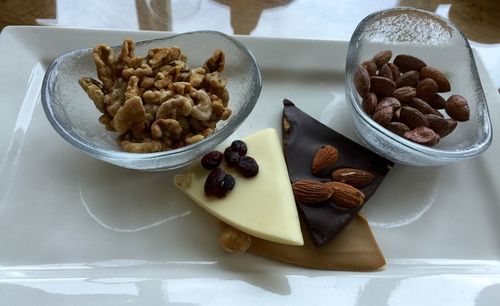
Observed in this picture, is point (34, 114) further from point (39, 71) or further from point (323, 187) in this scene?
point (323, 187)

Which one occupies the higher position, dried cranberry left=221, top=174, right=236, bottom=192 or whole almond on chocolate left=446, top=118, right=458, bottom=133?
whole almond on chocolate left=446, top=118, right=458, bottom=133

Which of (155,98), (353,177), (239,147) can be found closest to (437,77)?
(353,177)

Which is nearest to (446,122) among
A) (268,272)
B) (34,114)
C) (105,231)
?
(268,272)

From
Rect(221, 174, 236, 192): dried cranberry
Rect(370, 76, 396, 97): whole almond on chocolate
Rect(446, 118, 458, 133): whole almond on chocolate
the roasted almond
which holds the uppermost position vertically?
Rect(370, 76, 396, 97): whole almond on chocolate

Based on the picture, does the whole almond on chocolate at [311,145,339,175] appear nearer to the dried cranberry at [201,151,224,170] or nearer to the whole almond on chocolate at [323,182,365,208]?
the whole almond on chocolate at [323,182,365,208]

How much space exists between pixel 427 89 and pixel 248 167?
366 mm

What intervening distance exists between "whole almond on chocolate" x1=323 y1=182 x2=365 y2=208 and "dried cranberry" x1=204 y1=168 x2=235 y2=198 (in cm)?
16

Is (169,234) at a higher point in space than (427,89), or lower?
lower

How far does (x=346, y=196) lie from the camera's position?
718 mm

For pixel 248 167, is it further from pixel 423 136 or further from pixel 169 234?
pixel 423 136

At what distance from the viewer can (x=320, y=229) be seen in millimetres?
694

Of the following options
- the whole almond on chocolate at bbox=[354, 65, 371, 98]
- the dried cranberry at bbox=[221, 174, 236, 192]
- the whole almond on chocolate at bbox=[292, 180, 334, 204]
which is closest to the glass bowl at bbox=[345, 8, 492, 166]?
the whole almond on chocolate at bbox=[354, 65, 371, 98]

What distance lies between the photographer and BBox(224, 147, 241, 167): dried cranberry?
0.73m

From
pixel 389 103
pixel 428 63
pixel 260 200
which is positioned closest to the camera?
pixel 260 200
